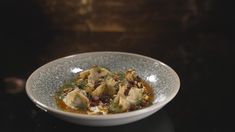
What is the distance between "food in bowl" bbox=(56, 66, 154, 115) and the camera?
2.86ft

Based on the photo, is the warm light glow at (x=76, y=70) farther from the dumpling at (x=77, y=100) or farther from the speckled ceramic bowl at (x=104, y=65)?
the dumpling at (x=77, y=100)

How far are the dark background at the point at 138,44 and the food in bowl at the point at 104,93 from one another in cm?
4

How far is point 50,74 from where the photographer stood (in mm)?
1007

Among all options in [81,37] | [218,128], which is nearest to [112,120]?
[218,128]

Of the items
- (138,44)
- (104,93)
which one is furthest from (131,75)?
(138,44)

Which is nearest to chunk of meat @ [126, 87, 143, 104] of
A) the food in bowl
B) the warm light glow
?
the food in bowl

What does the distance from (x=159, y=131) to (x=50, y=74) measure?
12.7 inches

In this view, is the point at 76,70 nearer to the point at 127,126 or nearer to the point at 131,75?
the point at 131,75

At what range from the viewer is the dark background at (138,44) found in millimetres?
885

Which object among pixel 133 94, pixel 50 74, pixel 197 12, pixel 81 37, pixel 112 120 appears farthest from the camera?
pixel 197 12

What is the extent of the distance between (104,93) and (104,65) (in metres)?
0.18

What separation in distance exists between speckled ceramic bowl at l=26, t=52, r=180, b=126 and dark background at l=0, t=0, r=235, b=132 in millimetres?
43

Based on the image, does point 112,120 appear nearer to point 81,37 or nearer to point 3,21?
Answer: point 81,37

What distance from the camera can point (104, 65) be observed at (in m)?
1.10
